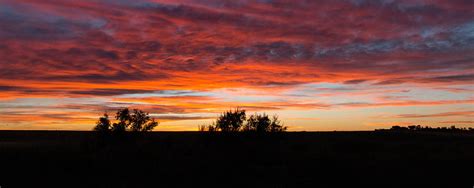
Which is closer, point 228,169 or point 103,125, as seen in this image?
point 228,169

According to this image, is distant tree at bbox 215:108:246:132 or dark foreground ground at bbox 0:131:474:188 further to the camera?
distant tree at bbox 215:108:246:132

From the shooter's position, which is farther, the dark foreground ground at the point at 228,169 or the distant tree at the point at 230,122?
the distant tree at the point at 230,122

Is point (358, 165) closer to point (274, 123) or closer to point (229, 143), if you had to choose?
point (229, 143)

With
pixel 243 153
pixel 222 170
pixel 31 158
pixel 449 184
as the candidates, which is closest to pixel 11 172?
pixel 31 158

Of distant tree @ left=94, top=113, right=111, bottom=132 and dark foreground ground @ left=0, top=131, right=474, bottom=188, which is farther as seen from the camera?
distant tree @ left=94, top=113, right=111, bottom=132

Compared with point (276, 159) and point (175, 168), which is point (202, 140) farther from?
point (175, 168)

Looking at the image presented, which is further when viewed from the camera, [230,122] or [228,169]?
[230,122]

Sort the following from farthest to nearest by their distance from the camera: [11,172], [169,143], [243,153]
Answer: [169,143], [243,153], [11,172]

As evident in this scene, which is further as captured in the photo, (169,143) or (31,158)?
(169,143)

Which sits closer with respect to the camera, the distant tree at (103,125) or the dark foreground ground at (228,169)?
the dark foreground ground at (228,169)

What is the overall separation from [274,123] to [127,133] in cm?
1211

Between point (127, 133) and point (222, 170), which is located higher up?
point (127, 133)

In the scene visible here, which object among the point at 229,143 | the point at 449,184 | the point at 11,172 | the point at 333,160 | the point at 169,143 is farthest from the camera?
the point at 169,143

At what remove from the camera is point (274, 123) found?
3938cm
